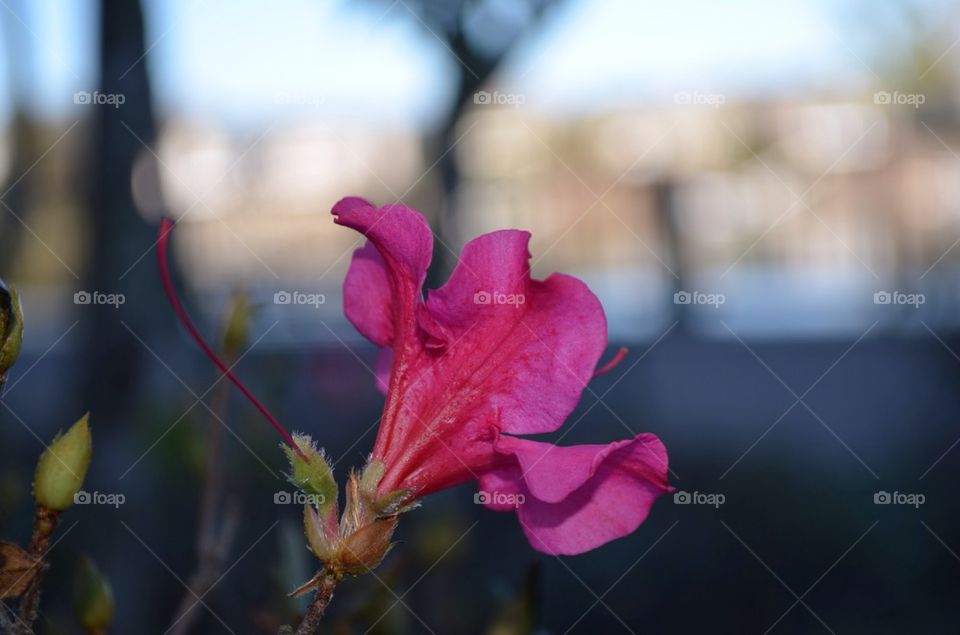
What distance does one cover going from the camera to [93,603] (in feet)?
3.74

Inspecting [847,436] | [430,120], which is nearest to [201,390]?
[430,120]

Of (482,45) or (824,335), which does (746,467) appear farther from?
(824,335)

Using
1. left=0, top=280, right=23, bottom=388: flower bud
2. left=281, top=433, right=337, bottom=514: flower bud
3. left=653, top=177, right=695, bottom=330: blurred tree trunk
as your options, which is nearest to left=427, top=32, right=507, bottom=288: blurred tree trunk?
left=281, top=433, right=337, bottom=514: flower bud

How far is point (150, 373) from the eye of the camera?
113 inches

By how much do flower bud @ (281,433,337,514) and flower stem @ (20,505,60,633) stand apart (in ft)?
0.83

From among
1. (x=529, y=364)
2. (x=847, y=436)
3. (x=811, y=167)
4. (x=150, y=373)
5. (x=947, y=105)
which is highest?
(x=811, y=167)

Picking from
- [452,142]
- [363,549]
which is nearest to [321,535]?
[363,549]

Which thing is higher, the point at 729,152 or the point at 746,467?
the point at 729,152

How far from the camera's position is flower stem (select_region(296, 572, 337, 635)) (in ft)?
3.03

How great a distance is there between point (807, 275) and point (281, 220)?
8.10m

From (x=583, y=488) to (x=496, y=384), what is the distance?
0.53 ft

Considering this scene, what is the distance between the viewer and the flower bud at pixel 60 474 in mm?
998

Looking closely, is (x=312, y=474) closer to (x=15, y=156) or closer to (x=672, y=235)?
(x=15, y=156)

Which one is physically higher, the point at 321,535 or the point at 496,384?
the point at 496,384
